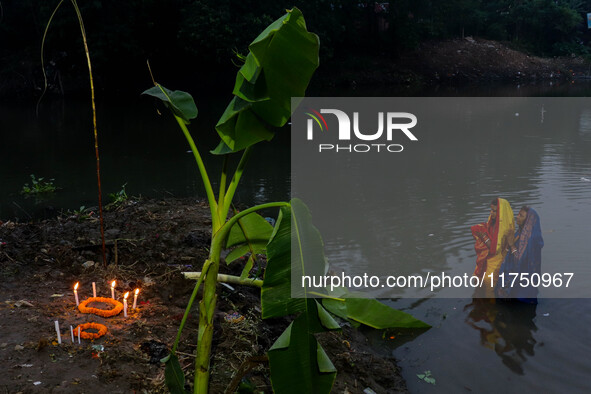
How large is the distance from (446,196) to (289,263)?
263 inches

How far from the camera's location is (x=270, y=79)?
2.90 m

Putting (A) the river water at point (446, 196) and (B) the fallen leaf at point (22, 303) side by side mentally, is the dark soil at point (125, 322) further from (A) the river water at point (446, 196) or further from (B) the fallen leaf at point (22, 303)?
(A) the river water at point (446, 196)

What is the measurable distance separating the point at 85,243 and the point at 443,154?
29.6 ft

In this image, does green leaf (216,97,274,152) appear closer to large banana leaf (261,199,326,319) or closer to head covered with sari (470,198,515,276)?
large banana leaf (261,199,326,319)

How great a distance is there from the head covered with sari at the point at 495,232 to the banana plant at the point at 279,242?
1.94 meters

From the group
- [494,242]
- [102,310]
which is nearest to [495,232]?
[494,242]

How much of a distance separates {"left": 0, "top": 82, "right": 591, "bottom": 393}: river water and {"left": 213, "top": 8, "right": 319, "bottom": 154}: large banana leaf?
2230 millimetres

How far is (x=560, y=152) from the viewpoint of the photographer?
40.5ft

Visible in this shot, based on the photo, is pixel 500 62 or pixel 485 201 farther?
pixel 500 62

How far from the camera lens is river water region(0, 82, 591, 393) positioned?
446cm

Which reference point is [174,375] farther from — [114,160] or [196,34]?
[196,34]

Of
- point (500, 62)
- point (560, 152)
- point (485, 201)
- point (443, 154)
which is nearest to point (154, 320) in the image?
point (485, 201)

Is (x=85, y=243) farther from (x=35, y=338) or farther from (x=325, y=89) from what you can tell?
(x=325, y=89)

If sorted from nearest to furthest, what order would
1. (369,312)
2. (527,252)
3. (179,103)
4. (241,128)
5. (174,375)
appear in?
1. (174,375)
2. (241,128)
3. (179,103)
4. (369,312)
5. (527,252)
